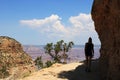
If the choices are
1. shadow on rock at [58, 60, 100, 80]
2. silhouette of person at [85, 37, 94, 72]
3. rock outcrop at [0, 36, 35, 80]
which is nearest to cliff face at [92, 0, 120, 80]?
shadow on rock at [58, 60, 100, 80]

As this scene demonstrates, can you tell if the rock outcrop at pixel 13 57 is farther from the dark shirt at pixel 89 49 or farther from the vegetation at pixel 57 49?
the dark shirt at pixel 89 49

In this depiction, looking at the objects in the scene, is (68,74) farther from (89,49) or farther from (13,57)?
(13,57)

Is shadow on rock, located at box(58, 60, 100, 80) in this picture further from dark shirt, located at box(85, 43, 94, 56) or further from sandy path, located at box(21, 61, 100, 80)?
dark shirt, located at box(85, 43, 94, 56)

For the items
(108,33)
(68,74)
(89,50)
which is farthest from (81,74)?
(108,33)

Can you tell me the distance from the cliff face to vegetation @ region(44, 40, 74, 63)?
44121 mm

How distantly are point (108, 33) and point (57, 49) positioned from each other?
1812 inches

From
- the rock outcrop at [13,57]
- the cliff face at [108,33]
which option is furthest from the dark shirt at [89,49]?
the rock outcrop at [13,57]

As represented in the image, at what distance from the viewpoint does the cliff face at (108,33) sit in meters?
18.3

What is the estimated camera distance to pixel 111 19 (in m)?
19.4

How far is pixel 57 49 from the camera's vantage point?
66188 mm

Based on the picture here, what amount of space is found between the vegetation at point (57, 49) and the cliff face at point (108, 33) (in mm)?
44121

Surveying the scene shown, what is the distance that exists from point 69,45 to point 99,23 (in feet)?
153

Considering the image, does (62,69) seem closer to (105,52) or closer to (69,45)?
(105,52)

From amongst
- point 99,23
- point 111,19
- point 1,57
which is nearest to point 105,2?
point 111,19
